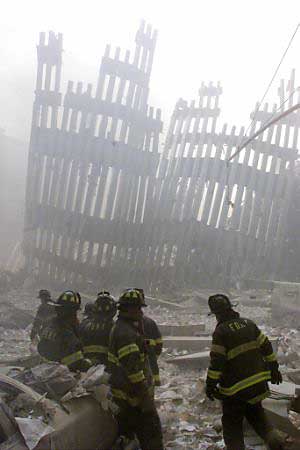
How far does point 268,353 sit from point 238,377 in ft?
1.07

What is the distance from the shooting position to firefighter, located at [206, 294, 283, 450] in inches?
117

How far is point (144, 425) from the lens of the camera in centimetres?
300

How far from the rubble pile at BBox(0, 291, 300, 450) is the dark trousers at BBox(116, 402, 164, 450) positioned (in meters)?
0.40

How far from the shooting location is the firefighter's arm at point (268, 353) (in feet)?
10.3

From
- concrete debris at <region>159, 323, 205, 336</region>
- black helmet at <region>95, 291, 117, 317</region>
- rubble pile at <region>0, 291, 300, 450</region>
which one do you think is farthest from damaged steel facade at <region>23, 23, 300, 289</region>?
black helmet at <region>95, 291, 117, 317</region>

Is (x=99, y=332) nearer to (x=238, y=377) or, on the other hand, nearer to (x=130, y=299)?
(x=130, y=299)

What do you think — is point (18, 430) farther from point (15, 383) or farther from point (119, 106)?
point (119, 106)

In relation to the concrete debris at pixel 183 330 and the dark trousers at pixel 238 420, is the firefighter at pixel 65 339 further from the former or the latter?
the concrete debris at pixel 183 330

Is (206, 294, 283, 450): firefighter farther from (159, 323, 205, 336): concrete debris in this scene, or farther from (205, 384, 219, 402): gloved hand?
(159, 323, 205, 336): concrete debris

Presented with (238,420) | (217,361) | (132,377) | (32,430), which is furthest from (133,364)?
(238,420)

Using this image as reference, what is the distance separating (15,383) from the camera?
10.0 ft

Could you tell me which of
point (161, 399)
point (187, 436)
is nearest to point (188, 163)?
point (161, 399)

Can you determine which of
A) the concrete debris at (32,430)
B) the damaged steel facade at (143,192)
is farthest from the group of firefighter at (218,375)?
the damaged steel facade at (143,192)

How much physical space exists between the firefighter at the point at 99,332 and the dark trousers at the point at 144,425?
0.71 m
